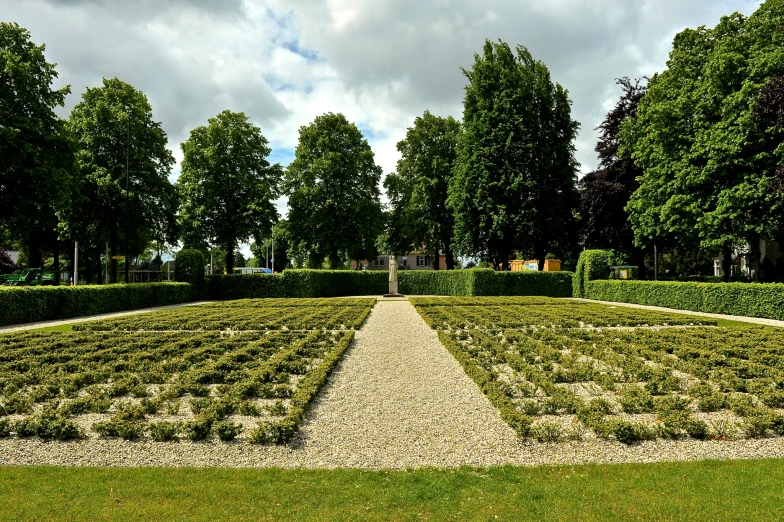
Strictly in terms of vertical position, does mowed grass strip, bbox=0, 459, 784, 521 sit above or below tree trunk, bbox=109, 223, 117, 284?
below

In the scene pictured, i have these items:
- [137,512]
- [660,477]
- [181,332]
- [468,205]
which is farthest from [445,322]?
[468,205]

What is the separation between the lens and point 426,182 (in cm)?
4034

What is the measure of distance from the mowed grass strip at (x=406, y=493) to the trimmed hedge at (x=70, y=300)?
49.9 feet

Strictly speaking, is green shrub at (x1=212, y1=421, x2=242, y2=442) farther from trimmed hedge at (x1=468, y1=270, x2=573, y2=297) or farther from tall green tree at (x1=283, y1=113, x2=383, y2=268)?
tall green tree at (x1=283, y1=113, x2=383, y2=268)

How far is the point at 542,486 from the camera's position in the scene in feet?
14.1

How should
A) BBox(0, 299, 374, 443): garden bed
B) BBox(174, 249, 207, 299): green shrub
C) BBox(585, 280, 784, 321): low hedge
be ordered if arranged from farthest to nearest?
BBox(174, 249, 207, 299): green shrub < BBox(585, 280, 784, 321): low hedge < BBox(0, 299, 374, 443): garden bed

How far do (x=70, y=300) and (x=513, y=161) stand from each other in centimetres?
2736

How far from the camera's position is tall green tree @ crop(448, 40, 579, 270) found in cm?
3369

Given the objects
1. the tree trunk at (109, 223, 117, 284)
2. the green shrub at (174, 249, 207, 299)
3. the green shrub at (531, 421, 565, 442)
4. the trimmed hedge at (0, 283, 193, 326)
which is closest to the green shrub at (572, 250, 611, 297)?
the green shrub at (174, 249, 207, 299)

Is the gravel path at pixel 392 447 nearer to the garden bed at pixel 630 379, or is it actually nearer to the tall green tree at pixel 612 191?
the garden bed at pixel 630 379

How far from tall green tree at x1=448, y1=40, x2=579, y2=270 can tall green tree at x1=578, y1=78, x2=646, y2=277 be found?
64.3 inches

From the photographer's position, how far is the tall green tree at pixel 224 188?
116 feet

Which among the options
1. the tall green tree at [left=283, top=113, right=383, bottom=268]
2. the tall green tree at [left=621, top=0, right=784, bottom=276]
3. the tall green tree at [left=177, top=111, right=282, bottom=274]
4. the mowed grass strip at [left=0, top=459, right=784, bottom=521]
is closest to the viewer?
the mowed grass strip at [left=0, top=459, right=784, bottom=521]

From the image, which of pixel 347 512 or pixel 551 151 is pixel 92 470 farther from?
pixel 551 151
